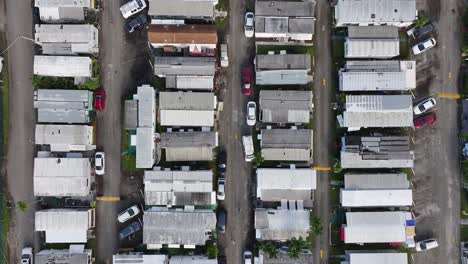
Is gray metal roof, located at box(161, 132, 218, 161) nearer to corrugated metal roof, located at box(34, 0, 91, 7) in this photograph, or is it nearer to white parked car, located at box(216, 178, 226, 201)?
white parked car, located at box(216, 178, 226, 201)

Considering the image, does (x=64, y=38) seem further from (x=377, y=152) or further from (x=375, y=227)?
(x=375, y=227)

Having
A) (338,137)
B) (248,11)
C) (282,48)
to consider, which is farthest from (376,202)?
(248,11)

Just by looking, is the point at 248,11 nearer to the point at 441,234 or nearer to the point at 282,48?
the point at 282,48

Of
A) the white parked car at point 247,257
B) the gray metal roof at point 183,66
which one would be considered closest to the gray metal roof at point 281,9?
the gray metal roof at point 183,66

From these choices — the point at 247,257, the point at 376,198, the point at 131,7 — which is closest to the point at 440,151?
the point at 376,198

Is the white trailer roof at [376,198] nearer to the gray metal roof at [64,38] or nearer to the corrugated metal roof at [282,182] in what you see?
the corrugated metal roof at [282,182]

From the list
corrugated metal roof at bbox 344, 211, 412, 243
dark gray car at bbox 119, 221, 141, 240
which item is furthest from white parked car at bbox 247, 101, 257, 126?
dark gray car at bbox 119, 221, 141, 240

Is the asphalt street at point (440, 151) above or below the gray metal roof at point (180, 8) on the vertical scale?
below
